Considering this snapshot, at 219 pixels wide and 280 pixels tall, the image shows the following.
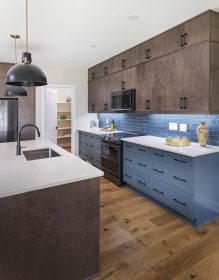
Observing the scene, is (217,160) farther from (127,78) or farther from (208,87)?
(127,78)

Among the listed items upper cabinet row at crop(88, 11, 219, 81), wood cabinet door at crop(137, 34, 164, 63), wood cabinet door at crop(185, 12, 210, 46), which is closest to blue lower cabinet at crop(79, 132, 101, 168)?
upper cabinet row at crop(88, 11, 219, 81)

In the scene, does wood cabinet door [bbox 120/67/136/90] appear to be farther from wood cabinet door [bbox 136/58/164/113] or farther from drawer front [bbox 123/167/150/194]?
drawer front [bbox 123/167/150/194]

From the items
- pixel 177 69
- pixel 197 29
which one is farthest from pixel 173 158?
pixel 197 29

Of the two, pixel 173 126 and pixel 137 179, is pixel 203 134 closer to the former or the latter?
pixel 173 126

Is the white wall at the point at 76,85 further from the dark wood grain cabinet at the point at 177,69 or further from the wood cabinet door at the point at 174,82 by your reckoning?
the wood cabinet door at the point at 174,82

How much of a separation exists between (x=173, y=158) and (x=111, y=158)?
5.00 feet

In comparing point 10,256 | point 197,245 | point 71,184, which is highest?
point 71,184

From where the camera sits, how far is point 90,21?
266 cm

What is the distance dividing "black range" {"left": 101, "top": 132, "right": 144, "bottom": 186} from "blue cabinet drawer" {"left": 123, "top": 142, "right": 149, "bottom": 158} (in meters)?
0.13

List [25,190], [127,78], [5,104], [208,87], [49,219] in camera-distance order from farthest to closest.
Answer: [5,104], [127,78], [208,87], [49,219], [25,190]

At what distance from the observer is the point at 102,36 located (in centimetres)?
320

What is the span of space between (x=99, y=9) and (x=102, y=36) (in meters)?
0.86

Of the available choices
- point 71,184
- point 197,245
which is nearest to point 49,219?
point 71,184

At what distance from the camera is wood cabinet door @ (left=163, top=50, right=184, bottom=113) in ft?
9.35
